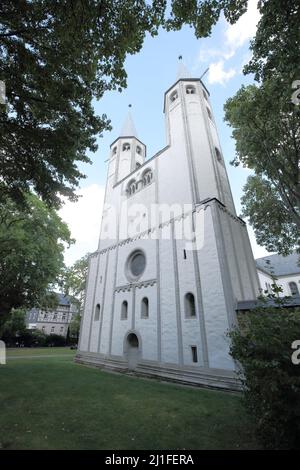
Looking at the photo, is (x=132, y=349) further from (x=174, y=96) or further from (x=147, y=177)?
(x=174, y=96)

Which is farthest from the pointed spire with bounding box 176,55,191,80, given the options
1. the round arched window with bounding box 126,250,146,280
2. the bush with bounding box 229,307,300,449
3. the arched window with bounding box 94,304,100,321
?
the bush with bounding box 229,307,300,449

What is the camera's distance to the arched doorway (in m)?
15.9

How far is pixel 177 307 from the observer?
14.3 metres

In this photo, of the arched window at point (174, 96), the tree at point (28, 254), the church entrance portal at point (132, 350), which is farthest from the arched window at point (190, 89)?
the church entrance portal at point (132, 350)

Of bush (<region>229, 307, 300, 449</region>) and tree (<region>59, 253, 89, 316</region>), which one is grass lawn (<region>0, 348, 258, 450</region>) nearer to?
bush (<region>229, 307, 300, 449</region>)

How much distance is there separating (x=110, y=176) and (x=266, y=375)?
28263 millimetres

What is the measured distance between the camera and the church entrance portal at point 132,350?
630 inches

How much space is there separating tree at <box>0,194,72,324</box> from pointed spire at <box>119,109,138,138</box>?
1800 centimetres

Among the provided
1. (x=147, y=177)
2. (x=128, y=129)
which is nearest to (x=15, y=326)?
(x=147, y=177)

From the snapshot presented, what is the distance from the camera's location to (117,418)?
6699mm

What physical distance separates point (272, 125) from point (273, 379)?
36.2ft

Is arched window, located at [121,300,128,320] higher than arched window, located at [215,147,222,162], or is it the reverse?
arched window, located at [215,147,222,162]

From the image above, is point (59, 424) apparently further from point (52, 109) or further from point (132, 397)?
point (52, 109)

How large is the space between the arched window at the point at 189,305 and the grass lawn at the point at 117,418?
157 inches
